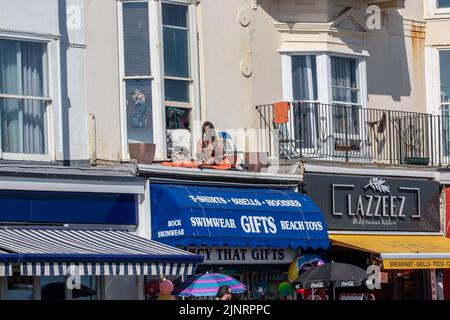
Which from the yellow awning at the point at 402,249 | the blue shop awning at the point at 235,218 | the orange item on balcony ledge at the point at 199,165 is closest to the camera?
the blue shop awning at the point at 235,218

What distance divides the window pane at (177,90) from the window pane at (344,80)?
3711 mm

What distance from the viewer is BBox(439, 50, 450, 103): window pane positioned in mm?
27766

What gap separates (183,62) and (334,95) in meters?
3.79

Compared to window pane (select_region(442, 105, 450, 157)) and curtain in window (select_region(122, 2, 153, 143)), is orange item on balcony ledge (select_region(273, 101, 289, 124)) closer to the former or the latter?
curtain in window (select_region(122, 2, 153, 143))

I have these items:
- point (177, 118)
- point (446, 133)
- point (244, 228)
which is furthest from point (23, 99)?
point (446, 133)

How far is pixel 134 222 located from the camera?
2145 centimetres

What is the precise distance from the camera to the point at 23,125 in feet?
68.4

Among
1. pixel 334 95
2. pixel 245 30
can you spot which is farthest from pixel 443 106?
pixel 245 30

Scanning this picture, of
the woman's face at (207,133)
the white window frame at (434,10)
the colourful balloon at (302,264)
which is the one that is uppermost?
the white window frame at (434,10)

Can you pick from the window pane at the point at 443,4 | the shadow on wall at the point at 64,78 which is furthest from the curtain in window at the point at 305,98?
the shadow on wall at the point at 64,78

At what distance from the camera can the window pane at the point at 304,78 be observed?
25.2 m

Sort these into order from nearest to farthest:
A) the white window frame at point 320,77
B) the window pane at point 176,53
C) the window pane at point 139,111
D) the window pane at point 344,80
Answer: the window pane at point 139,111 → the window pane at point 176,53 → the white window frame at point 320,77 → the window pane at point 344,80

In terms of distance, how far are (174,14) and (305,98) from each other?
3546mm

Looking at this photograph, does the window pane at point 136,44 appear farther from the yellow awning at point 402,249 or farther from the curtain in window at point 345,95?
the yellow awning at point 402,249
